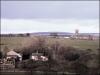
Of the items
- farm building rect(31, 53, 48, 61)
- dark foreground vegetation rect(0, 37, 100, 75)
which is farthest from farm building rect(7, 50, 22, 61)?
farm building rect(31, 53, 48, 61)

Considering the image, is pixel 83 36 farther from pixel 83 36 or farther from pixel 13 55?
pixel 13 55

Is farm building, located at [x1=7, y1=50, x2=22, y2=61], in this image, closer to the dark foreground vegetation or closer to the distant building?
the dark foreground vegetation

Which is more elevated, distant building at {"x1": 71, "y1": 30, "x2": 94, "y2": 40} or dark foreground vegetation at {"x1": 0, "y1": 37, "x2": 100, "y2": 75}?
distant building at {"x1": 71, "y1": 30, "x2": 94, "y2": 40}

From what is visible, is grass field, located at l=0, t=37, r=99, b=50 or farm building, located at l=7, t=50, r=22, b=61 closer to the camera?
grass field, located at l=0, t=37, r=99, b=50

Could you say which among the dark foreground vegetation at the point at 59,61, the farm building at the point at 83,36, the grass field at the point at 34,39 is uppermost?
the farm building at the point at 83,36

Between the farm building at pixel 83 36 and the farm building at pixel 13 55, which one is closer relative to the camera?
the farm building at pixel 83 36

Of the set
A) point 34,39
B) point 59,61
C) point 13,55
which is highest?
point 34,39

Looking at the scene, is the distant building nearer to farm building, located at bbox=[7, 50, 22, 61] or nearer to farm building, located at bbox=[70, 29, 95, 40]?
farm building, located at bbox=[70, 29, 95, 40]

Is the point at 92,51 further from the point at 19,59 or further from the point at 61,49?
the point at 19,59

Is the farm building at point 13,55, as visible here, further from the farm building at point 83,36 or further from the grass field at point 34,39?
the farm building at point 83,36

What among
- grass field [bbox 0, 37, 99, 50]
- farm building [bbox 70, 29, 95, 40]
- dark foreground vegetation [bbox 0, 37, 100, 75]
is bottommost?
dark foreground vegetation [bbox 0, 37, 100, 75]

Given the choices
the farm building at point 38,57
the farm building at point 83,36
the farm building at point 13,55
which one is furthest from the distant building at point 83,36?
the farm building at point 13,55

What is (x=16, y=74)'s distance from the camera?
2936 millimetres

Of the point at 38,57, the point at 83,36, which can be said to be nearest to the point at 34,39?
the point at 38,57
